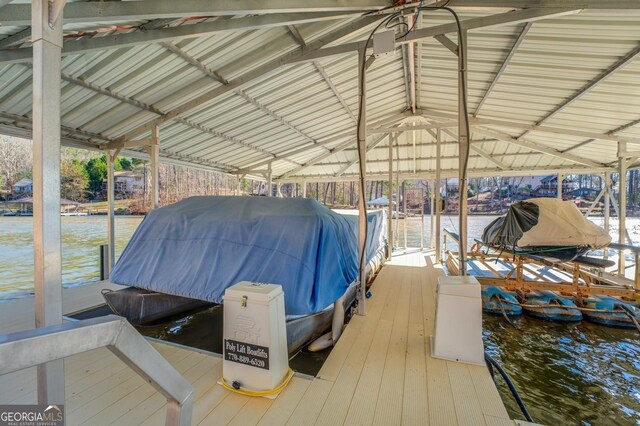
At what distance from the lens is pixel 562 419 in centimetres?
252

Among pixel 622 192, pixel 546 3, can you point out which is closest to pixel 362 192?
pixel 546 3

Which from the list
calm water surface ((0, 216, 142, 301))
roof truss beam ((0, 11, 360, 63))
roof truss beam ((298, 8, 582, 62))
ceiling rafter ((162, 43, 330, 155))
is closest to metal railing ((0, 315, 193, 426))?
roof truss beam ((0, 11, 360, 63))

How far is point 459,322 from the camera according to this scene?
2.49m

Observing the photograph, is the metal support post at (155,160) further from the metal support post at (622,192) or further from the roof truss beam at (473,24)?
the metal support post at (622,192)

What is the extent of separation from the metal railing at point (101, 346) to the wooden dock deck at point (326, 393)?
33.7 inches

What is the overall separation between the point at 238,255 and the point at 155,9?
7.32ft

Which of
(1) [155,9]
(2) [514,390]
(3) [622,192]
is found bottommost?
(2) [514,390]

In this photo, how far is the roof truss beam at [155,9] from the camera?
7.19ft

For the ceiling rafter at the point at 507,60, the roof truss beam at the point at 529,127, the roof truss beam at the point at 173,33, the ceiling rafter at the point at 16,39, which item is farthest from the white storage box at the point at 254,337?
the roof truss beam at the point at 529,127

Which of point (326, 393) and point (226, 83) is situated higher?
point (226, 83)

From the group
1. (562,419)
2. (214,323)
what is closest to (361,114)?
(214,323)

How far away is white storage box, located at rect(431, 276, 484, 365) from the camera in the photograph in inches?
96.7

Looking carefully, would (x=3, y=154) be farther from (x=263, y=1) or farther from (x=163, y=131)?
(x=263, y=1)

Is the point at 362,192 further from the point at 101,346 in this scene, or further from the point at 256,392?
the point at 101,346
